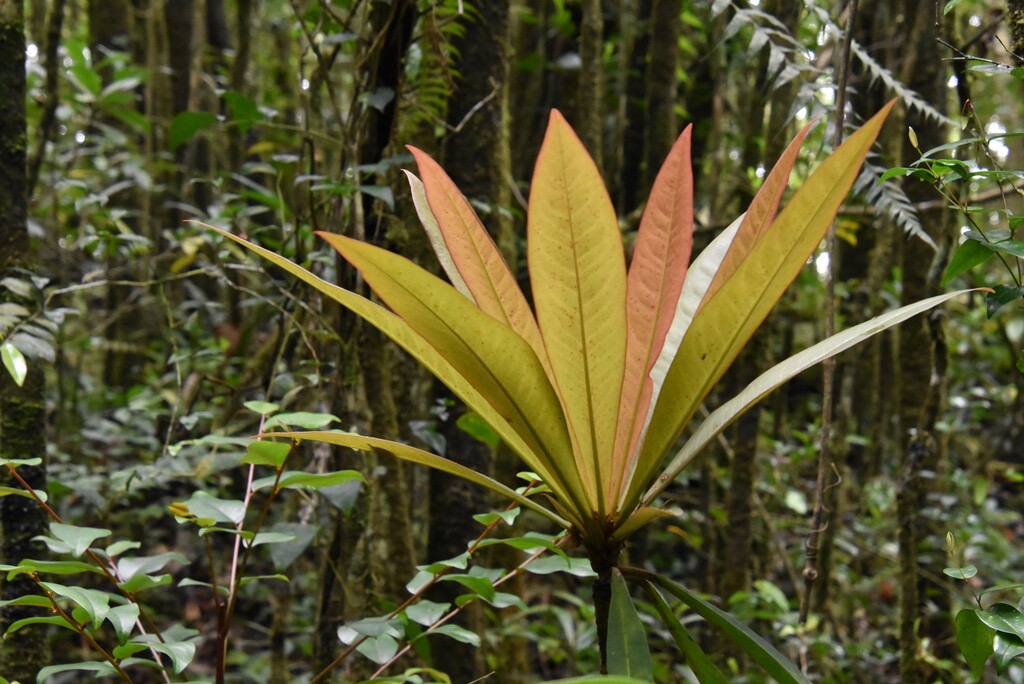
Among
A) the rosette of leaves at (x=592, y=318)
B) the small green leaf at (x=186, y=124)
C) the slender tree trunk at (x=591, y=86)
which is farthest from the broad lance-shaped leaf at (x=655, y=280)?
the slender tree trunk at (x=591, y=86)

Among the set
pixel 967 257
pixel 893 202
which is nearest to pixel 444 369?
pixel 967 257

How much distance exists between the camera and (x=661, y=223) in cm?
84

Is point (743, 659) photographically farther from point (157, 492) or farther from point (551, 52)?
point (551, 52)

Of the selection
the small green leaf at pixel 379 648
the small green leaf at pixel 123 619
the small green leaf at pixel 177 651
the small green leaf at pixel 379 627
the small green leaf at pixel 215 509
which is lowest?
the small green leaf at pixel 379 648

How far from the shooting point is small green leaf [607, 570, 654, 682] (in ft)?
2.35

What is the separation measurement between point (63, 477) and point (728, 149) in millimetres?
3525

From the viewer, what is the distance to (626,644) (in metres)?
0.73

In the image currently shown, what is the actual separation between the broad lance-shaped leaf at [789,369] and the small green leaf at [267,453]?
0.43m

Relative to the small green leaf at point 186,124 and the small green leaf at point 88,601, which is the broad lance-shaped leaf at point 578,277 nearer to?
the small green leaf at point 88,601

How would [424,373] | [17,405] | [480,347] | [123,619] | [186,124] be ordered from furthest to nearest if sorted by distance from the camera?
[424,373]
[186,124]
[17,405]
[123,619]
[480,347]

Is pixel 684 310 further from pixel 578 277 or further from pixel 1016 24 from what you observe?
pixel 1016 24

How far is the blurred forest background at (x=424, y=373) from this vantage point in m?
1.45

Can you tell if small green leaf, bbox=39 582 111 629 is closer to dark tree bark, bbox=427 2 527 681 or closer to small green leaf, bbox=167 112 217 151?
dark tree bark, bbox=427 2 527 681

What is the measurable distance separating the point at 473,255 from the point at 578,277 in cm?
13
